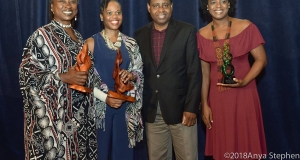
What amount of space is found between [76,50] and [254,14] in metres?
1.69

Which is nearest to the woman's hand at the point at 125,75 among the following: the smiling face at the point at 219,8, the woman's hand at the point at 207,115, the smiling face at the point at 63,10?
the smiling face at the point at 63,10

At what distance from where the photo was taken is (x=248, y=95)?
8.07 ft

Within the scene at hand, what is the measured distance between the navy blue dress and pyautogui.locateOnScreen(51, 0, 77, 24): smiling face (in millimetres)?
249

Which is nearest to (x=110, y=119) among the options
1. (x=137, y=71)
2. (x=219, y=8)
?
(x=137, y=71)

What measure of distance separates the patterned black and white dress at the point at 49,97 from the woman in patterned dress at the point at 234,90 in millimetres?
932

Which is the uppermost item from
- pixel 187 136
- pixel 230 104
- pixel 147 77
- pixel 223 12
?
pixel 223 12

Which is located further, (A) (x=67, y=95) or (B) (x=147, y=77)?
(B) (x=147, y=77)

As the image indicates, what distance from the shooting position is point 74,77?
7.09 ft

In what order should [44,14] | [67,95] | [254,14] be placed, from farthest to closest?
[44,14]
[254,14]
[67,95]

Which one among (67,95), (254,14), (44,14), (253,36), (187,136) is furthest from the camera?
(44,14)

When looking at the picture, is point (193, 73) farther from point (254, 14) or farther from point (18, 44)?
point (18, 44)

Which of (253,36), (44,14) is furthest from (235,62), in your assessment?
(44,14)

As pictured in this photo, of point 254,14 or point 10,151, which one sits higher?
point 254,14

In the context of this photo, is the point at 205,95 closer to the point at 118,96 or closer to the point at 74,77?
the point at 118,96
